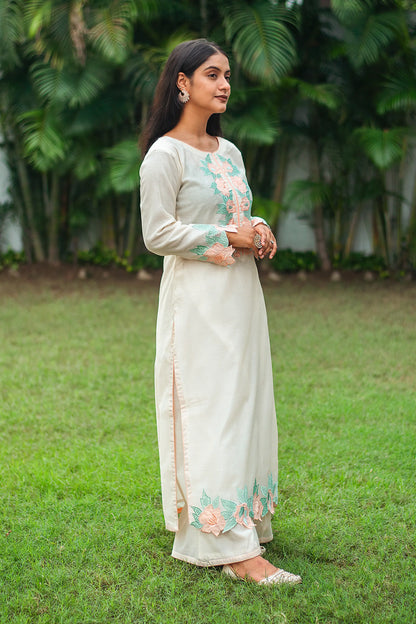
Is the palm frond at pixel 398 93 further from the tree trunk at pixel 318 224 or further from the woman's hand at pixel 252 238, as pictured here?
the woman's hand at pixel 252 238

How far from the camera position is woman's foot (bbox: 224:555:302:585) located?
7.62ft

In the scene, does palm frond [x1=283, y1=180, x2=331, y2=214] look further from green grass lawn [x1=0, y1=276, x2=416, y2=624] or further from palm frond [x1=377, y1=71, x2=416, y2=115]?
green grass lawn [x1=0, y1=276, x2=416, y2=624]

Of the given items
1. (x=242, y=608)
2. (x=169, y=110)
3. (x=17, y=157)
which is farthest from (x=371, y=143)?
(x=242, y=608)

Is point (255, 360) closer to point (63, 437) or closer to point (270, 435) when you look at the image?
point (270, 435)

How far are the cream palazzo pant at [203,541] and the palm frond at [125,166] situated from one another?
5.68 meters

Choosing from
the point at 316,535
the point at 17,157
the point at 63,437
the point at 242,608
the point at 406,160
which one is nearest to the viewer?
the point at 242,608

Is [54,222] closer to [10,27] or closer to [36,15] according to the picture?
[10,27]

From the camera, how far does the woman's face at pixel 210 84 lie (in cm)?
236

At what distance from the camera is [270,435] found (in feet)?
8.19

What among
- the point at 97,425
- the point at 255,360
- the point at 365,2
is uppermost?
the point at 365,2

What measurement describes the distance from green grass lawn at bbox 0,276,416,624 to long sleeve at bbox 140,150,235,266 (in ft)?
3.55

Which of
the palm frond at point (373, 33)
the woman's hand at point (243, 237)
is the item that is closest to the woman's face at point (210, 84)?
the woman's hand at point (243, 237)

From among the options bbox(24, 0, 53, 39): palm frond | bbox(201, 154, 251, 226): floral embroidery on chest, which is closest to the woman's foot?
bbox(201, 154, 251, 226): floral embroidery on chest

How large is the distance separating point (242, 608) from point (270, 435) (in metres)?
0.58
